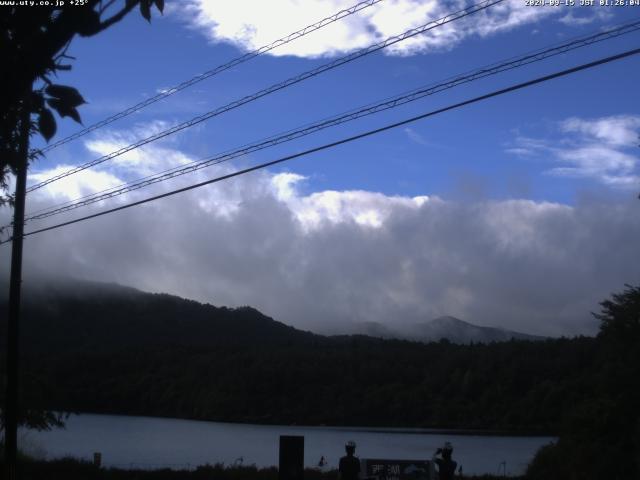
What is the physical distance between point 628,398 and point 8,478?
18111 millimetres

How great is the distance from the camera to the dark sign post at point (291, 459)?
14.5 metres

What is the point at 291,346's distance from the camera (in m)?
107

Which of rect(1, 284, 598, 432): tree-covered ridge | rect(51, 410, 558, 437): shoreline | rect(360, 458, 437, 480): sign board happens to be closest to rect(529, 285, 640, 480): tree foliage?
rect(360, 458, 437, 480): sign board

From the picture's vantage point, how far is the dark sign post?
47.5 feet

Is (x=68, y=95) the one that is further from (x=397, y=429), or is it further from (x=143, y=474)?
(x=397, y=429)

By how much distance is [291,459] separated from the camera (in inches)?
573

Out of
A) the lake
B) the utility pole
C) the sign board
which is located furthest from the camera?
the lake

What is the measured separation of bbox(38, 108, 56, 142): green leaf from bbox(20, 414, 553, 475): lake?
35.5 m

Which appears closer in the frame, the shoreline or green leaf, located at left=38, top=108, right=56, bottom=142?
green leaf, located at left=38, top=108, right=56, bottom=142

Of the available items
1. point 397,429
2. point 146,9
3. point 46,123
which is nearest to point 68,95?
point 46,123

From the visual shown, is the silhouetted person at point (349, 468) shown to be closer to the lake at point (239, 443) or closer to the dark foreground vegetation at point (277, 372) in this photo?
the lake at point (239, 443)

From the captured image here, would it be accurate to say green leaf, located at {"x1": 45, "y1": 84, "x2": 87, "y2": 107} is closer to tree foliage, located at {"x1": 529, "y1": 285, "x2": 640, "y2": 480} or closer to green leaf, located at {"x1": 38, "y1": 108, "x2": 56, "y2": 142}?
green leaf, located at {"x1": 38, "y1": 108, "x2": 56, "y2": 142}

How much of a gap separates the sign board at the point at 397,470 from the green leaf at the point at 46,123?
10.9 m

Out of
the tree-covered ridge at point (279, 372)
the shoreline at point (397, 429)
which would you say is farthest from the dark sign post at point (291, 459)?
the shoreline at point (397, 429)
